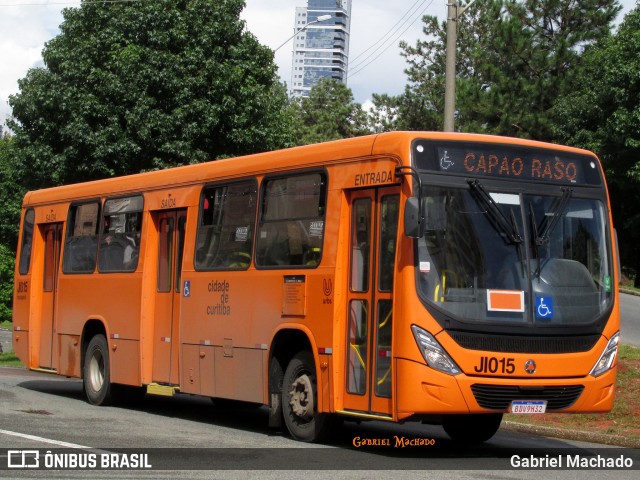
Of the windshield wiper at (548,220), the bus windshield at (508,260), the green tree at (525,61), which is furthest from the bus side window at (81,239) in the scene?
the green tree at (525,61)

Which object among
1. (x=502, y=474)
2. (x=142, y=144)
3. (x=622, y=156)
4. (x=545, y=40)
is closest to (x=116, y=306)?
(x=502, y=474)

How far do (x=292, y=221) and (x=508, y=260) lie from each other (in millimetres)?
2809

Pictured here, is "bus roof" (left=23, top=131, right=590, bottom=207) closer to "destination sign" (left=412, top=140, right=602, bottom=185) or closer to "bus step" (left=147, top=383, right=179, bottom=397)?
"destination sign" (left=412, top=140, right=602, bottom=185)

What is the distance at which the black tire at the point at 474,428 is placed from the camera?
13.2m

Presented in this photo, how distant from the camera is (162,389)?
15664 mm

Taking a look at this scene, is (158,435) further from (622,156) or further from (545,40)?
(545,40)

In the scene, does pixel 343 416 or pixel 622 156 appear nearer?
pixel 343 416

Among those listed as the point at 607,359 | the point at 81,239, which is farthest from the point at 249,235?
the point at 81,239

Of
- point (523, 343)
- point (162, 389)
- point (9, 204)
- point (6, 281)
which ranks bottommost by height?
point (162, 389)

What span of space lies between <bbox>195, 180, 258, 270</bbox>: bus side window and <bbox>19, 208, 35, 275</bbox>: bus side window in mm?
6158

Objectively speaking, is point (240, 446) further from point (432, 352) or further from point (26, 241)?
point (26, 241)

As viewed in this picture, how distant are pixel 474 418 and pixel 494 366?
7.56 ft

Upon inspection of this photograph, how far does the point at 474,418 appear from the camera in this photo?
13.2 m

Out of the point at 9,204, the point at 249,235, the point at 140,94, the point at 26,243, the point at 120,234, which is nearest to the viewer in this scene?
the point at 249,235
